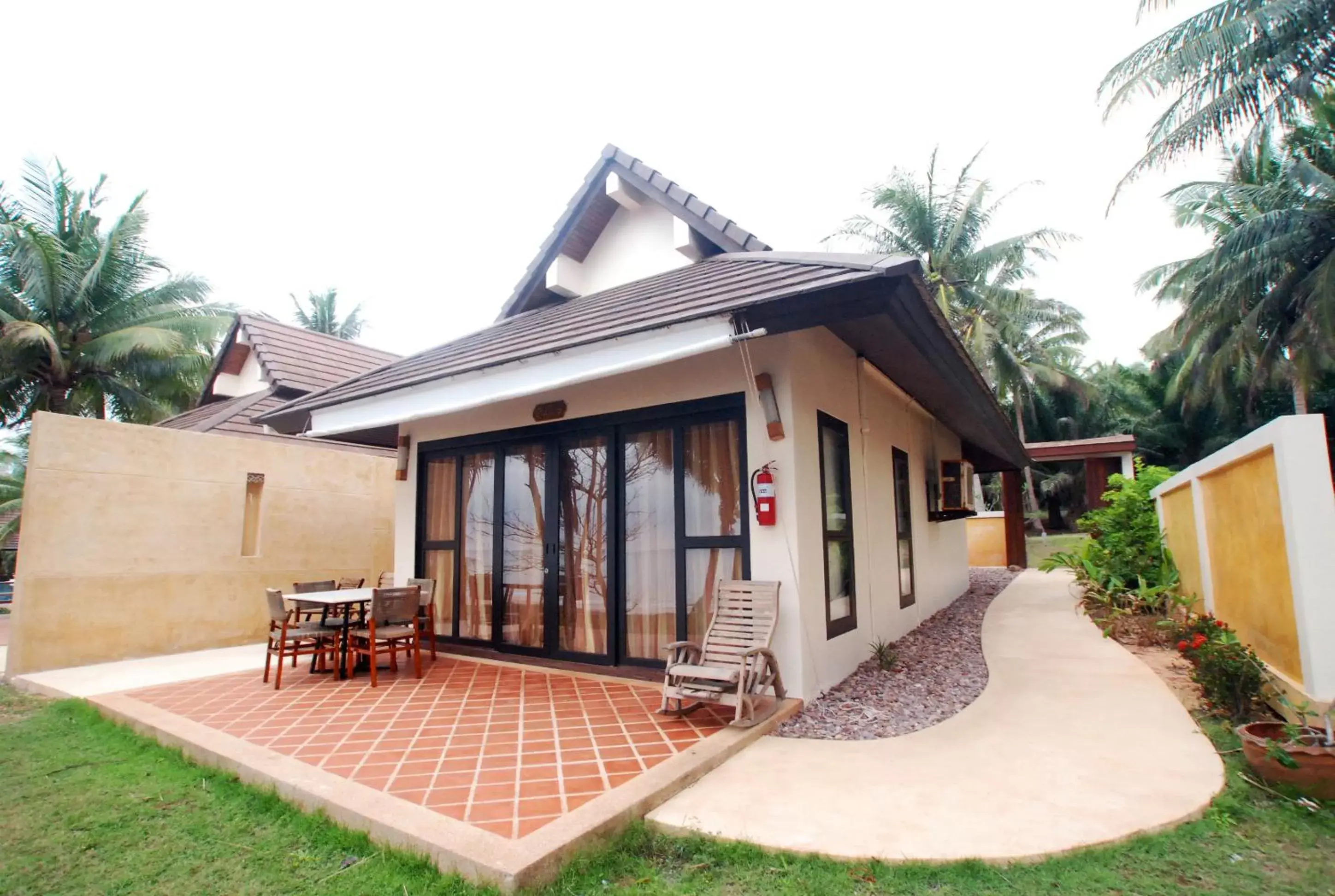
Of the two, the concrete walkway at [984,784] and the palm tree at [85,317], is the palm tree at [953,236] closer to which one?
the concrete walkway at [984,784]

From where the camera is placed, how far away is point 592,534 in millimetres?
6613

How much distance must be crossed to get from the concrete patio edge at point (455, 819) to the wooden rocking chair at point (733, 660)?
0.23m

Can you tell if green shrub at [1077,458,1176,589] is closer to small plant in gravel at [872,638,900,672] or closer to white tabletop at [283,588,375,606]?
small plant in gravel at [872,638,900,672]

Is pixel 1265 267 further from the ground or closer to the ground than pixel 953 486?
further from the ground

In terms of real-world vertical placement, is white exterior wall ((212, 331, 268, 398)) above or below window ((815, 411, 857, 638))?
above

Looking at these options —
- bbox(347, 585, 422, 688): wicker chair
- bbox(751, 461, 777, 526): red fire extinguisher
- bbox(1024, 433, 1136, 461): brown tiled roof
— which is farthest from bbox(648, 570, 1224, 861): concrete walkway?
bbox(1024, 433, 1136, 461): brown tiled roof

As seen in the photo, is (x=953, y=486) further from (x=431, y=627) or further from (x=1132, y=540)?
(x=431, y=627)

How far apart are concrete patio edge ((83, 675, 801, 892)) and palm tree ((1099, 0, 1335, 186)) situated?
53.8 ft

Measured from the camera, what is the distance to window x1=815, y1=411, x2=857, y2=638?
19.7 feet

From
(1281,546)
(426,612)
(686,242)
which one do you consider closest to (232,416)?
(426,612)

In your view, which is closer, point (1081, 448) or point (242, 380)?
point (242, 380)

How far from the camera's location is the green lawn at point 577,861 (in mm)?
2766

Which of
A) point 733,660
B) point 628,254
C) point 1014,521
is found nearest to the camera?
point 733,660

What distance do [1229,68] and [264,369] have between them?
20273 millimetres
